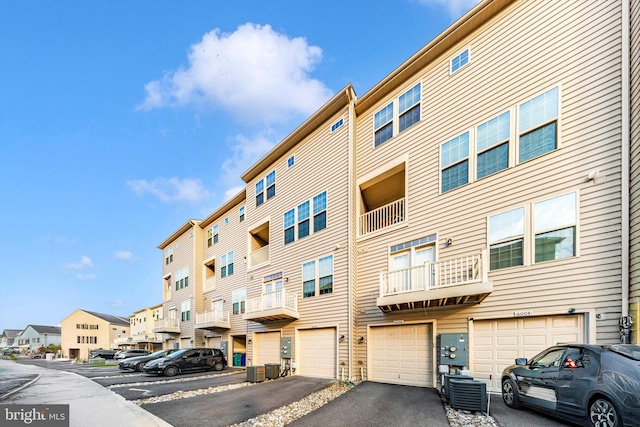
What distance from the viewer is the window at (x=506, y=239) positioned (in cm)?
852

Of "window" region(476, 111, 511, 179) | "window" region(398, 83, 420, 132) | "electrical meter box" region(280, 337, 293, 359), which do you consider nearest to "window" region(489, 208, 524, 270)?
"window" region(476, 111, 511, 179)

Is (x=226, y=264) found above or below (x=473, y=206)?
below

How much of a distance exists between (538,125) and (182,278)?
87.6 ft

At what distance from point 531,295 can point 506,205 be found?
2.28 m

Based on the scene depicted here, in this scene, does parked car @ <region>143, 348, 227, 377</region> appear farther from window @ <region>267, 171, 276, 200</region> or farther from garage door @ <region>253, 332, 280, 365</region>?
window @ <region>267, 171, 276, 200</region>

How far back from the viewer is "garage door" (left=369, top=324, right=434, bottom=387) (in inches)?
398

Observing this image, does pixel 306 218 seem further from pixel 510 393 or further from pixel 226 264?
pixel 510 393

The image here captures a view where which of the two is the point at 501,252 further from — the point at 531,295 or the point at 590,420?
the point at 590,420

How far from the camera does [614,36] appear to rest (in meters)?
7.49

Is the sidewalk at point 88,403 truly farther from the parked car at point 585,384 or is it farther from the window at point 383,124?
the window at point 383,124

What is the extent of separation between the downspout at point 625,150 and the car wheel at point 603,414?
2.53 m

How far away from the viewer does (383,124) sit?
12.7 m

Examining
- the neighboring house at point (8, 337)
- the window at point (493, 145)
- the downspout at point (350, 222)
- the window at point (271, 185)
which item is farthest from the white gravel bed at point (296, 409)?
the neighboring house at point (8, 337)

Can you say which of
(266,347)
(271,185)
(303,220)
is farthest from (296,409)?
(271,185)
